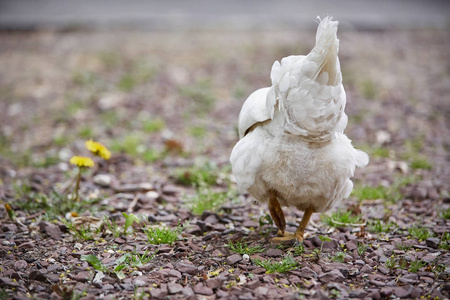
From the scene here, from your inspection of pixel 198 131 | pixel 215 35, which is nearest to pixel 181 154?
Answer: pixel 198 131

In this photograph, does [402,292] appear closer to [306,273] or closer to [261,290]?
[306,273]

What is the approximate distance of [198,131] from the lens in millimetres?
5750

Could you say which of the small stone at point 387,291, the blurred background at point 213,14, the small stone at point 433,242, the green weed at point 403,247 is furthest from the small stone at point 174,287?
the blurred background at point 213,14

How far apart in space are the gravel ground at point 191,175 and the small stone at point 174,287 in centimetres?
1

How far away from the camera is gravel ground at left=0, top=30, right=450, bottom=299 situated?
2738mm

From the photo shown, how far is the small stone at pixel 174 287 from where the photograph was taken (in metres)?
2.54

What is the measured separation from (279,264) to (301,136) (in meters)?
0.90

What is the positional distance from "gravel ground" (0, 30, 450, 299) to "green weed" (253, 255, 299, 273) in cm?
2

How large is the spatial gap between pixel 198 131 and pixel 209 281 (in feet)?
10.9

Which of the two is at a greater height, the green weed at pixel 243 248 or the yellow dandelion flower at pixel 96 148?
the yellow dandelion flower at pixel 96 148

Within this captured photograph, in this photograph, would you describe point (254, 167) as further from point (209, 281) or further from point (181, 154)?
point (181, 154)

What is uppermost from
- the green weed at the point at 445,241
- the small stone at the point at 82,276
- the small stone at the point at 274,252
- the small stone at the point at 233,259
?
the green weed at the point at 445,241

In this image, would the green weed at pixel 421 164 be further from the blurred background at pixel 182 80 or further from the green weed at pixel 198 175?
the green weed at pixel 198 175

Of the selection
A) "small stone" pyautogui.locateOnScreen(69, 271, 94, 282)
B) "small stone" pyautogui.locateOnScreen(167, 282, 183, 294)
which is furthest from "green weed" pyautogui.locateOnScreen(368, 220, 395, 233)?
"small stone" pyautogui.locateOnScreen(69, 271, 94, 282)
